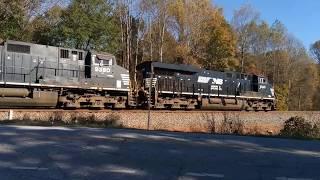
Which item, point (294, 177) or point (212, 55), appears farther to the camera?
point (212, 55)

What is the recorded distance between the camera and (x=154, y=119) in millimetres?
25781

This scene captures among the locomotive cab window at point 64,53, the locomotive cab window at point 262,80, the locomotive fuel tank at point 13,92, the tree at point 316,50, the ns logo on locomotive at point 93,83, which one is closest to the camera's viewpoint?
the locomotive fuel tank at point 13,92

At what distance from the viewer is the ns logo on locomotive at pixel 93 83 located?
2300cm

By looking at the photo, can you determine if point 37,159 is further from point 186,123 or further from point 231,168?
point 186,123

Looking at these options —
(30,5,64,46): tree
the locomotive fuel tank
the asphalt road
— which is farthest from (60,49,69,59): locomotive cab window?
(30,5,64,46): tree

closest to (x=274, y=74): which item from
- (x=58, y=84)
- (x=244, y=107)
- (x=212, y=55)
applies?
(x=212, y=55)

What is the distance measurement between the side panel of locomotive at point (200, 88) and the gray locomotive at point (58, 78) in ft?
8.78

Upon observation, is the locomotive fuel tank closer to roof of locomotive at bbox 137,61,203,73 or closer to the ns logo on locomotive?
the ns logo on locomotive

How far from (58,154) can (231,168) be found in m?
3.12

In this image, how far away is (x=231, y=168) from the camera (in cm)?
745

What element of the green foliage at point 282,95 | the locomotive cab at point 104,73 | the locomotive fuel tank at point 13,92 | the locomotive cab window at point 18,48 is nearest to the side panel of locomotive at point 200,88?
the locomotive cab at point 104,73

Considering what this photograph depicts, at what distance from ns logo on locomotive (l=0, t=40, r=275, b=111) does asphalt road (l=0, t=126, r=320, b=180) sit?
400 inches

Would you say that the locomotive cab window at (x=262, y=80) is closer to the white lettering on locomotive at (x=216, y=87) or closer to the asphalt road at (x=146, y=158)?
the white lettering on locomotive at (x=216, y=87)

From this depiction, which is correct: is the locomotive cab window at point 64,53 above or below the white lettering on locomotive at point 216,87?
above
